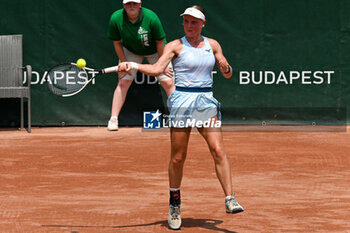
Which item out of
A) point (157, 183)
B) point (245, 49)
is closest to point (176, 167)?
point (157, 183)

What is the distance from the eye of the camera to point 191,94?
16.7ft

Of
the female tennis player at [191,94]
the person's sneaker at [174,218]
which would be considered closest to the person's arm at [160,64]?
the female tennis player at [191,94]

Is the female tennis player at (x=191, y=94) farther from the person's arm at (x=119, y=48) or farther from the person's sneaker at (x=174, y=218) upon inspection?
the person's arm at (x=119, y=48)

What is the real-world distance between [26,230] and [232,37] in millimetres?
6739

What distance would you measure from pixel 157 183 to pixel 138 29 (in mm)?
3519

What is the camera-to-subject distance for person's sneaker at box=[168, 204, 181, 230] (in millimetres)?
5035

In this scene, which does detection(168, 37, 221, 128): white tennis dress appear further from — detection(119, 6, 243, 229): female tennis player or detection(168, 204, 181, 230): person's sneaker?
detection(168, 204, 181, 230): person's sneaker

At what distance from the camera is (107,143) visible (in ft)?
30.9

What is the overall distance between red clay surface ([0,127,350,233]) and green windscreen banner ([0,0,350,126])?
953mm

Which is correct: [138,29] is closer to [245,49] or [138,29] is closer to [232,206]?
[245,49]

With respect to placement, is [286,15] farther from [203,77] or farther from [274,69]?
[203,77]

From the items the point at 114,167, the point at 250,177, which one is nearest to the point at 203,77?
the point at 250,177

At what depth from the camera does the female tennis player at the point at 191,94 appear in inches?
198

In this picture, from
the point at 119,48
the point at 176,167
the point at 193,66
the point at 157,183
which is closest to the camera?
the point at 193,66
